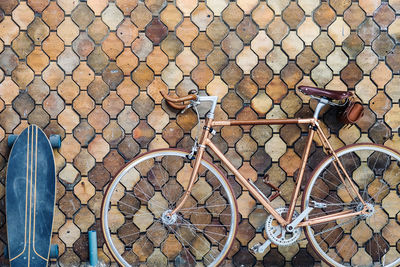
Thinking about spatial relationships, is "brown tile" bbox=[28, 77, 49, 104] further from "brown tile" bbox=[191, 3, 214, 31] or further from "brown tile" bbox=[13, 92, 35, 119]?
"brown tile" bbox=[191, 3, 214, 31]

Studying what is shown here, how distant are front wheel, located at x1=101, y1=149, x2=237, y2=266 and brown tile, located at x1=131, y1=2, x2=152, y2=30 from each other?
3.12 feet

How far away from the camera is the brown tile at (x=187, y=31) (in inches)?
113

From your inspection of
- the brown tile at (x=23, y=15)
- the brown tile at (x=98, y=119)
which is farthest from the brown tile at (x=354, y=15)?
the brown tile at (x=23, y=15)

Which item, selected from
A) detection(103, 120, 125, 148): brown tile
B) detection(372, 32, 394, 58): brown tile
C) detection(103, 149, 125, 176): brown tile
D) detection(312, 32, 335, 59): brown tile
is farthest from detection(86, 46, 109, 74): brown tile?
detection(372, 32, 394, 58): brown tile

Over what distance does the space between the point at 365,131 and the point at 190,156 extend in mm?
1317

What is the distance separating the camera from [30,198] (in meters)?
2.77

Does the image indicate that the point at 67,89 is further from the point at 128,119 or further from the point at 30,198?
the point at 30,198

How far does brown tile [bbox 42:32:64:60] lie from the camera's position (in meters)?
2.88

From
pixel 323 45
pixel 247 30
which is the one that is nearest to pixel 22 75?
pixel 247 30

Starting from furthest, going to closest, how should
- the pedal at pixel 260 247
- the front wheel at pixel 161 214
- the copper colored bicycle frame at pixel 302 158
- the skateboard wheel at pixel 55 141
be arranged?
the front wheel at pixel 161 214 < the skateboard wheel at pixel 55 141 < the pedal at pixel 260 247 < the copper colored bicycle frame at pixel 302 158

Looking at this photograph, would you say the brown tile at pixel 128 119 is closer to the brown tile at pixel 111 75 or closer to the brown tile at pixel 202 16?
the brown tile at pixel 111 75

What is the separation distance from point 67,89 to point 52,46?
12.7 inches

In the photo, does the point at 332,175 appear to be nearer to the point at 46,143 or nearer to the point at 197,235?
the point at 197,235

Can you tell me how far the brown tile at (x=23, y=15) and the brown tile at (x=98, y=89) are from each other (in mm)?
623
